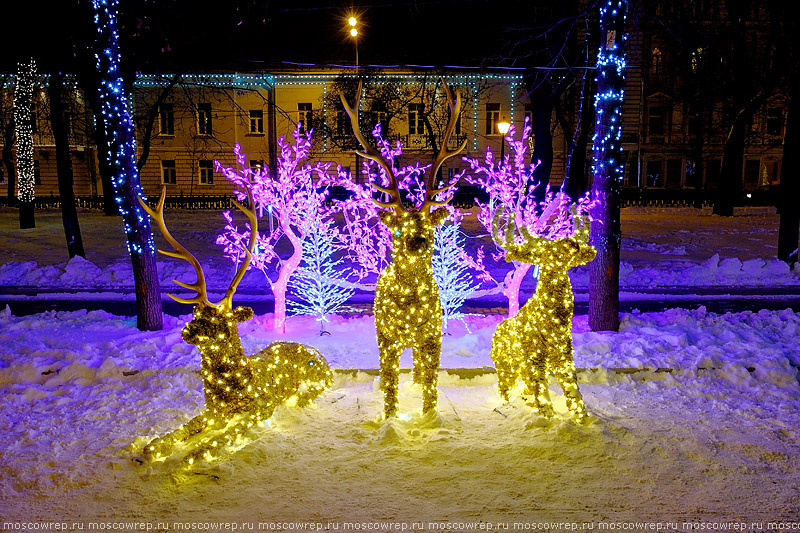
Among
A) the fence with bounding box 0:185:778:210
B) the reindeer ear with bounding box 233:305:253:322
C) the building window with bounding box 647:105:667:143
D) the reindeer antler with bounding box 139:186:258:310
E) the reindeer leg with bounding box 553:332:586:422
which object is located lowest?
the reindeer leg with bounding box 553:332:586:422

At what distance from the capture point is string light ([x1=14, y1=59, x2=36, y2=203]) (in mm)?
21047

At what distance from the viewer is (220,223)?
26812 millimetres

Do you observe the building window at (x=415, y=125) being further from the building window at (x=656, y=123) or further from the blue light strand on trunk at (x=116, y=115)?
the blue light strand on trunk at (x=116, y=115)

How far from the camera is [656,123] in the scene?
48531mm

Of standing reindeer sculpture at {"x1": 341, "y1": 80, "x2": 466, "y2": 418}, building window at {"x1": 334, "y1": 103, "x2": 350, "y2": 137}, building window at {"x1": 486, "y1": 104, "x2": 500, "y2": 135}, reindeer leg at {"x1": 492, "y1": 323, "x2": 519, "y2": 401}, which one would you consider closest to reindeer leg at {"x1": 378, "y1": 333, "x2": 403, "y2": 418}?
standing reindeer sculpture at {"x1": 341, "y1": 80, "x2": 466, "y2": 418}

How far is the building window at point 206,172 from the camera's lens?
3975cm

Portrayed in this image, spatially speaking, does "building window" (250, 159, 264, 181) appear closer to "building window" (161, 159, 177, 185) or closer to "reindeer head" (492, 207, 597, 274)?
"reindeer head" (492, 207, 597, 274)

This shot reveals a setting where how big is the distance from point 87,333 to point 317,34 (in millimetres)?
32256

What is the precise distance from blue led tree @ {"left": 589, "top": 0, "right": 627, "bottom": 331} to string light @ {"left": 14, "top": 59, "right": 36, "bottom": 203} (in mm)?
20623

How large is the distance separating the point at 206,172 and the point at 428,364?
38.3 metres

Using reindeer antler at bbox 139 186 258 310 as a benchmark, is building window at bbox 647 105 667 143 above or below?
above

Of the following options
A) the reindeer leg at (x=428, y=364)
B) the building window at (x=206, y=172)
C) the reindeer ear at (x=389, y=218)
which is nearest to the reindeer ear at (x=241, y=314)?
the reindeer ear at (x=389, y=218)

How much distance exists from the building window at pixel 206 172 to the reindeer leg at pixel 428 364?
124ft

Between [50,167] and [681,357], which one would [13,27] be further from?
[50,167]
